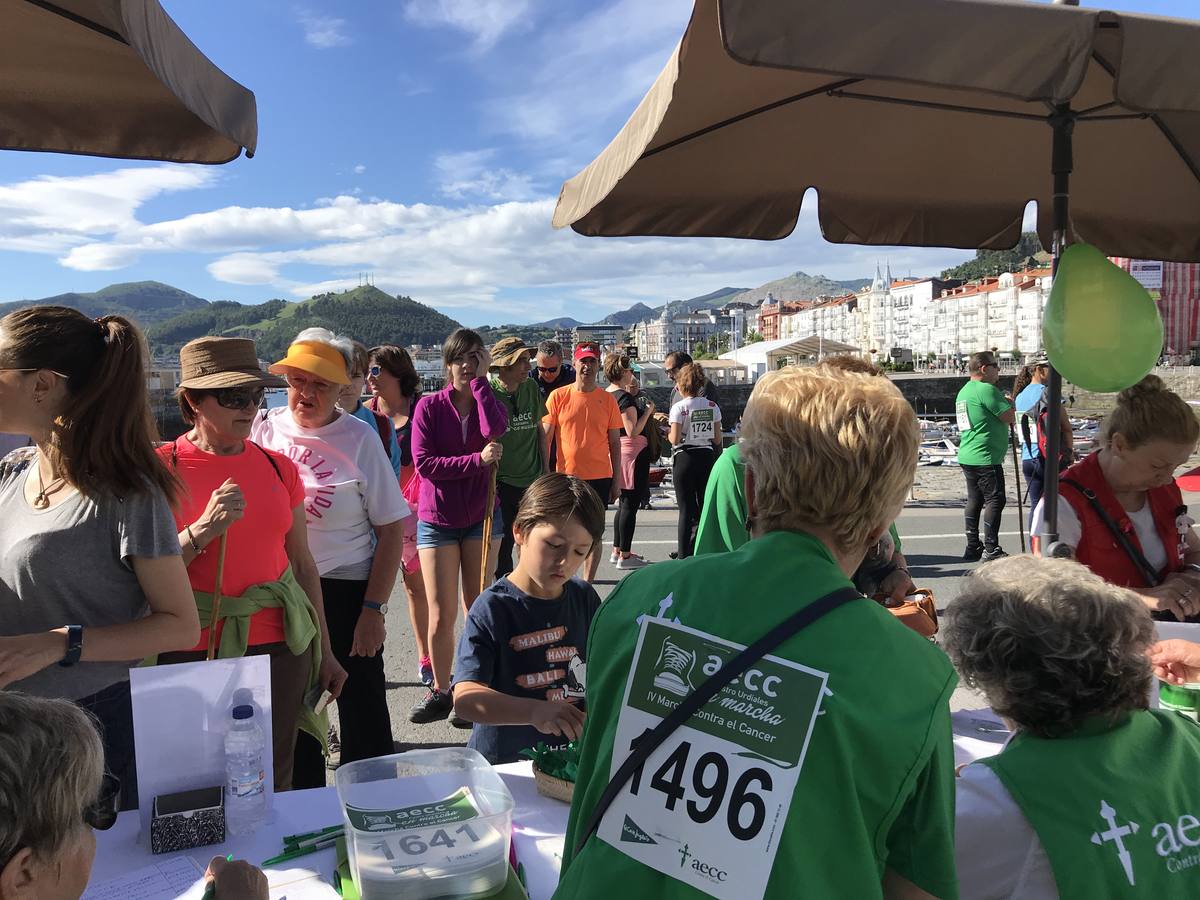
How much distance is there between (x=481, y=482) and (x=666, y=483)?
8.67 m

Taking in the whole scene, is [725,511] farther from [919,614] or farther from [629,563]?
[629,563]

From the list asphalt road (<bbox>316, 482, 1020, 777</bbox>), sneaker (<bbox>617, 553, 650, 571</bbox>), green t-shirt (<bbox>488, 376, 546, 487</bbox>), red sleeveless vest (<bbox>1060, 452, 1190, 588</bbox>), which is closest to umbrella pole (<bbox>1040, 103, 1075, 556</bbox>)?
red sleeveless vest (<bbox>1060, 452, 1190, 588</bbox>)

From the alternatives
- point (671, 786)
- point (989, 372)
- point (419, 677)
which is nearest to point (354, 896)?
point (671, 786)

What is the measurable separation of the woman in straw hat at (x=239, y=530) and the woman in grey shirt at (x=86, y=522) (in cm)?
33

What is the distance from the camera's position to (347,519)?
3006 millimetres

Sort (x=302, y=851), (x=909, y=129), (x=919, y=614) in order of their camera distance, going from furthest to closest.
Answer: (x=909, y=129)
(x=919, y=614)
(x=302, y=851)

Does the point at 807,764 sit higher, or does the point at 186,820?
the point at 807,764

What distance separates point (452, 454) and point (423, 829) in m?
2.89

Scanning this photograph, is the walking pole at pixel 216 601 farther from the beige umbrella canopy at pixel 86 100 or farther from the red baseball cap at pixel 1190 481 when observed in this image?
the red baseball cap at pixel 1190 481

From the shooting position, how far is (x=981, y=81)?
1.60 m

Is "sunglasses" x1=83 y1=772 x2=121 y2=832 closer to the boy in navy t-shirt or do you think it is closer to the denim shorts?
the boy in navy t-shirt

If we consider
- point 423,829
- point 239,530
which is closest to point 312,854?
point 423,829

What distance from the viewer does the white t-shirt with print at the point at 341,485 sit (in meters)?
2.98

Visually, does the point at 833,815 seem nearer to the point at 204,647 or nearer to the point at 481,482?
the point at 204,647
